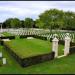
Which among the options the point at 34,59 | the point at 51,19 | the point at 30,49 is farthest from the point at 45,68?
the point at 51,19

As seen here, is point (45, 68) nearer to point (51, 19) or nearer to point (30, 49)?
point (30, 49)

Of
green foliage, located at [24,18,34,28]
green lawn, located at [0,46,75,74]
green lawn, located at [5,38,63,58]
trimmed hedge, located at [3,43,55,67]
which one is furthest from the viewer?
green foliage, located at [24,18,34,28]

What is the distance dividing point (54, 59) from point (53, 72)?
372 centimetres

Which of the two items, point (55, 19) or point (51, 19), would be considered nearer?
point (51, 19)

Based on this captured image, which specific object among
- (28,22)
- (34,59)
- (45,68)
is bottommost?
(45,68)

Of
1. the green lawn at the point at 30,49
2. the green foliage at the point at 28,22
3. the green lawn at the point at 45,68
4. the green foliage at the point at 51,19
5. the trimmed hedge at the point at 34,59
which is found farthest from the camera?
the green foliage at the point at 28,22

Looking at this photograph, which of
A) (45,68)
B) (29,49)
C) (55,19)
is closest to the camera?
(45,68)

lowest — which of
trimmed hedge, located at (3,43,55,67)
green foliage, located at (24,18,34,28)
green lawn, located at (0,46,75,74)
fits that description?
green lawn, located at (0,46,75,74)

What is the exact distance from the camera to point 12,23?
267 feet

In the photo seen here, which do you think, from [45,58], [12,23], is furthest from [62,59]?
[12,23]

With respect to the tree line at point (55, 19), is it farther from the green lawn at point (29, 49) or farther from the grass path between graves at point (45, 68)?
the grass path between graves at point (45, 68)

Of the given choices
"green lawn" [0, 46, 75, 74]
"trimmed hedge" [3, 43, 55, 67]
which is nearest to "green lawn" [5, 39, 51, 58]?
"trimmed hedge" [3, 43, 55, 67]

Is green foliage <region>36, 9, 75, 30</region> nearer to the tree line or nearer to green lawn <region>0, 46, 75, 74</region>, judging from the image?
the tree line

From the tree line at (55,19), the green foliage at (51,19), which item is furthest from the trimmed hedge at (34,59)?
the tree line at (55,19)
